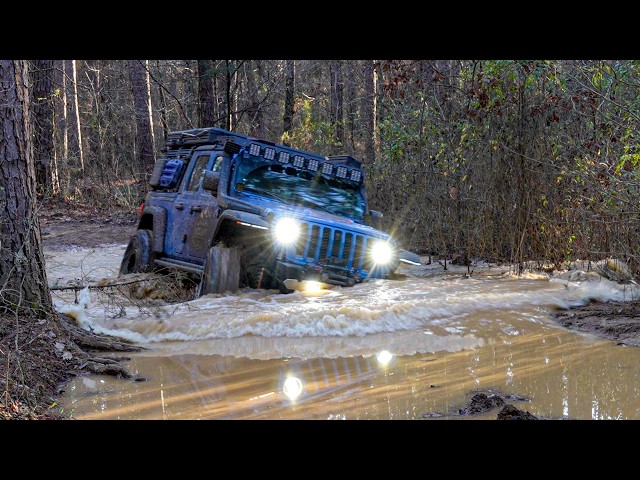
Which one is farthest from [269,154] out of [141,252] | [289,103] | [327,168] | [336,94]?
[336,94]

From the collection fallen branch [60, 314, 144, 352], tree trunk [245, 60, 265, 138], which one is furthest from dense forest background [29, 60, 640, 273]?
tree trunk [245, 60, 265, 138]

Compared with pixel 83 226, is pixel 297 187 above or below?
above

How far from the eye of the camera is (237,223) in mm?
8500

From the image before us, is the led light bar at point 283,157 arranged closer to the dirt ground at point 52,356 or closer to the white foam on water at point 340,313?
the white foam on water at point 340,313

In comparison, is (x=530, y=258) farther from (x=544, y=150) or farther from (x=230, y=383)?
(x=230, y=383)

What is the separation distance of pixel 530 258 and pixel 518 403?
6.05 metres

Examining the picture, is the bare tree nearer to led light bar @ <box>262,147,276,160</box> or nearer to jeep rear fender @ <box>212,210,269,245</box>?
led light bar @ <box>262,147,276,160</box>

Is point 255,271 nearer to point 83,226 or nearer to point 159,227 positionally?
point 159,227

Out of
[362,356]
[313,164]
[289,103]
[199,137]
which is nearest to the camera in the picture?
[362,356]

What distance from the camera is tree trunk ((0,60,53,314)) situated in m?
5.67

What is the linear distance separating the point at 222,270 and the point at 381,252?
6.07ft

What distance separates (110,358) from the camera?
247 inches

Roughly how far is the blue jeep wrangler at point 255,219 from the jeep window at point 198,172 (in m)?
0.02
